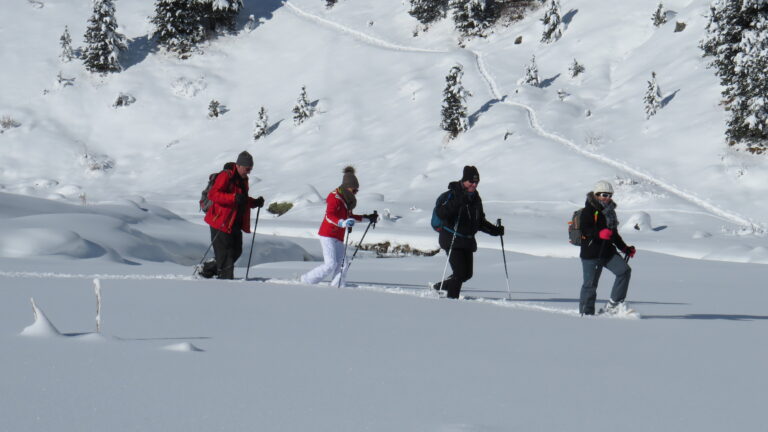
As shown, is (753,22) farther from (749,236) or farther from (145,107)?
(145,107)

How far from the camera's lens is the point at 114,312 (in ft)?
16.1

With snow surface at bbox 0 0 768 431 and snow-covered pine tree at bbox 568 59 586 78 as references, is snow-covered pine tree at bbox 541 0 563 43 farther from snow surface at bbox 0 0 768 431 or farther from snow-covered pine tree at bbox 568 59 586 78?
snow-covered pine tree at bbox 568 59 586 78

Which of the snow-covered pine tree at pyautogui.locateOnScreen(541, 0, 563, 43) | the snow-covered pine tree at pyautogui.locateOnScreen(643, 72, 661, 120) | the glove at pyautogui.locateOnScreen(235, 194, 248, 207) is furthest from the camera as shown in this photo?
the snow-covered pine tree at pyautogui.locateOnScreen(541, 0, 563, 43)

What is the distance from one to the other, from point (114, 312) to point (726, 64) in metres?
27.8

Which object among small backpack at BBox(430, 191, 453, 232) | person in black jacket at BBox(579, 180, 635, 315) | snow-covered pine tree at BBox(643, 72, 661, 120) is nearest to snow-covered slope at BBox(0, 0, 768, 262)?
snow-covered pine tree at BBox(643, 72, 661, 120)

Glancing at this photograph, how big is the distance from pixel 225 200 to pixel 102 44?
43099 millimetres

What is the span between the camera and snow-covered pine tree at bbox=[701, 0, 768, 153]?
24.5 m

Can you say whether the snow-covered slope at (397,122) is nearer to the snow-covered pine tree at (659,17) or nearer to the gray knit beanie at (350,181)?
the snow-covered pine tree at (659,17)

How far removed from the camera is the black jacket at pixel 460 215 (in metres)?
7.59

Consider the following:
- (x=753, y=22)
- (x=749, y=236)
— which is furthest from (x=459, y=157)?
(x=749, y=236)

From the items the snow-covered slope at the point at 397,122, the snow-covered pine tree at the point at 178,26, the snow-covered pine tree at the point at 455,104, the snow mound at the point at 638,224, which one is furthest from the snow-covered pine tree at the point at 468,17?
the snow mound at the point at 638,224

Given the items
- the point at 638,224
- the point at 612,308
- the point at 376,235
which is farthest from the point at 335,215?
the point at 638,224

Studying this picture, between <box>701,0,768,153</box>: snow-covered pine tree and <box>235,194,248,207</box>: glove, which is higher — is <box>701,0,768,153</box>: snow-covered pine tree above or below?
above

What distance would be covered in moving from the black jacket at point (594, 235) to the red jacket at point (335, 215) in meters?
2.70
